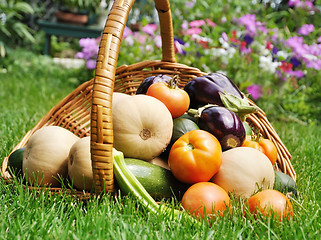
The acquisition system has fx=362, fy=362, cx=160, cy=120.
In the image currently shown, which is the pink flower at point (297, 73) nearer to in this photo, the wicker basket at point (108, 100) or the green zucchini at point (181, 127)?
the wicker basket at point (108, 100)

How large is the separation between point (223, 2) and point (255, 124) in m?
3.90

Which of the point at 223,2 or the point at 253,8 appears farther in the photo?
the point at 253,8

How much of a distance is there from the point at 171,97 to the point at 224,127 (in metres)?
0.26

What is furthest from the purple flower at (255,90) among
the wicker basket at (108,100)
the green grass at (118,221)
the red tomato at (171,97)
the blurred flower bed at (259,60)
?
the red tomato at (171,97)

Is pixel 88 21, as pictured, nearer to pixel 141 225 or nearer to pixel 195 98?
pixel 195 98

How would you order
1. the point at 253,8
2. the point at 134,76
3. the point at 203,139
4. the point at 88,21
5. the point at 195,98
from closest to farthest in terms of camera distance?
1. the point at 203,139
2. the point at 195,98
3. the point at 134,76
4. the point at 253,8
5. the point at 88,21

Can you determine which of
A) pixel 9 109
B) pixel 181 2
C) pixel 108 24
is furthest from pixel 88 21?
pixel 108 24

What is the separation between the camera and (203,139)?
1.30 meters

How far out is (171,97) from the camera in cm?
→ 156

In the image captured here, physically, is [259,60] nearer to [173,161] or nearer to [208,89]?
[208,89]

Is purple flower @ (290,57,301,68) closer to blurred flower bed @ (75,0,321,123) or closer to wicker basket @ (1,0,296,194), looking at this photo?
blurred flower bed @ (75,0,321,123)

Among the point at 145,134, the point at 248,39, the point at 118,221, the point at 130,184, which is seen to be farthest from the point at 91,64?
the point at 118,221

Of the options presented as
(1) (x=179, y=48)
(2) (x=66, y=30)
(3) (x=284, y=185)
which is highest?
(2) (x=66, y=30)

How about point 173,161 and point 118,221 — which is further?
point 173,161
